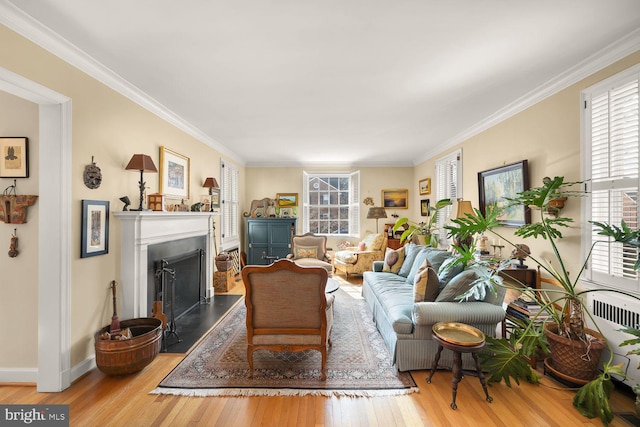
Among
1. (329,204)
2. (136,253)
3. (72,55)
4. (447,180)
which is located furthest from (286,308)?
(329,204)

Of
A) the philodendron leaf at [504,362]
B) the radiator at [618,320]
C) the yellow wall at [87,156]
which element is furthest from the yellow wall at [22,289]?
the radiator at [618,320]

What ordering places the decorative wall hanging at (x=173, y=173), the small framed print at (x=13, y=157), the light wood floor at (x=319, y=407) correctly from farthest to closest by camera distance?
the decorative wall hanging at (x=173, y=173) → the small framed print at (x=13, y=157) → the light wood floor at (x=319, y=407)

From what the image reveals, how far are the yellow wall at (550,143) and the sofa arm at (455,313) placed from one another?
0.90 metres

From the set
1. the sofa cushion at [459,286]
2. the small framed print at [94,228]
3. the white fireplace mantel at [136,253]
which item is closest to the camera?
the small framed print at [94,228]

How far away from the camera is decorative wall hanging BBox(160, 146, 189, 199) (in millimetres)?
3512

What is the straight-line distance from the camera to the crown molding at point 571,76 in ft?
6.89

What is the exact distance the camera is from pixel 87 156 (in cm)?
241

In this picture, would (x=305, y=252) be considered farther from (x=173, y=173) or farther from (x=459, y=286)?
(x=459, y=286)

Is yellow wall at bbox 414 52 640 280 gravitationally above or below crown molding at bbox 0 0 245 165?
below

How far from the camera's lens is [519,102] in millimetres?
3154

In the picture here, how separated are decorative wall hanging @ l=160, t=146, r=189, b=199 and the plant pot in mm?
4292

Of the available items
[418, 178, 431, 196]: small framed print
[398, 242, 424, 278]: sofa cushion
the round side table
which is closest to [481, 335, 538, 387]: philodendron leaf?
the round side table

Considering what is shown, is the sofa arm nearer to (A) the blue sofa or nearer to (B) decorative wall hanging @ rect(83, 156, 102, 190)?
(A) the blue sofa

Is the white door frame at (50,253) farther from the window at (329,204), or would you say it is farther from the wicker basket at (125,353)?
the window at (329,204)
